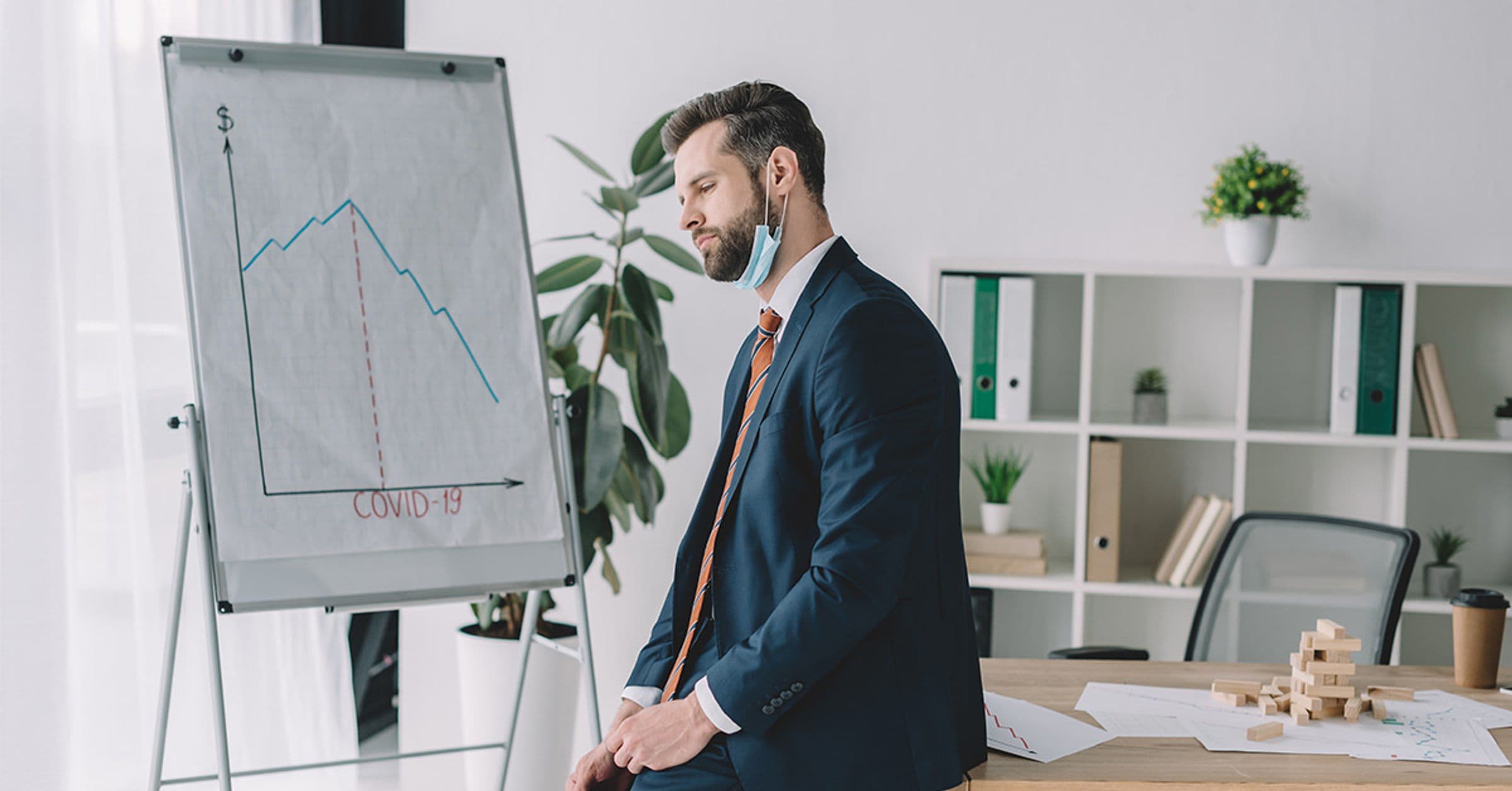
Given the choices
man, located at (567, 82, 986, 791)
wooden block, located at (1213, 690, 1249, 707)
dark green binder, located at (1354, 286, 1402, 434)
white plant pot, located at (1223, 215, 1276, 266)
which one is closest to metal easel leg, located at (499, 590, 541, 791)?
man, located at (567, 82, 986, 791)

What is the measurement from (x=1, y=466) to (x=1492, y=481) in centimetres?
342

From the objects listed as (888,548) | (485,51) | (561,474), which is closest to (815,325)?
(888,548)

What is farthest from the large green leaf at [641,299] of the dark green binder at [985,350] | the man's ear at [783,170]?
the man's ear at [783,170]

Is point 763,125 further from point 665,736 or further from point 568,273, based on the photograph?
point 568,273

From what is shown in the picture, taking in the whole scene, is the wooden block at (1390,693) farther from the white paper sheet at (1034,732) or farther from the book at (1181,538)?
the book at (1181,538)

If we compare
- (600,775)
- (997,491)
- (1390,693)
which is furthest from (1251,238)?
(600,775)

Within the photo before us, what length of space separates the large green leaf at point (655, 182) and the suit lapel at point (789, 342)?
1097 mm

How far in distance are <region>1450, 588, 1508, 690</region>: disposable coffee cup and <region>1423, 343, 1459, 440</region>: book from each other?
3.81 feet

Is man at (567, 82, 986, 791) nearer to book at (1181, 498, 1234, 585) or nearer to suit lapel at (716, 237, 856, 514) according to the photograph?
suit lapel at (716, 237, 856, 514)

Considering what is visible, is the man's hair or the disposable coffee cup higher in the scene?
the man's hair

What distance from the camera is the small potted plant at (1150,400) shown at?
2.98 m

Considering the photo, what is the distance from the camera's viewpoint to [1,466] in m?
1.85

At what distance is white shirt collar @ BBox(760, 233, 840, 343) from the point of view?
162cm

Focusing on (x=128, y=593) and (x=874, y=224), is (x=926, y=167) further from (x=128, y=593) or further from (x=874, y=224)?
(x=128, y=593)
